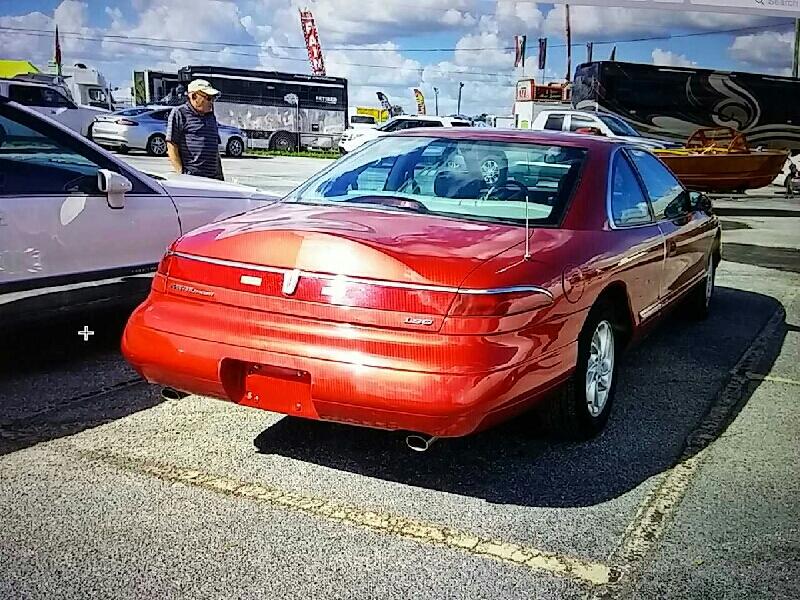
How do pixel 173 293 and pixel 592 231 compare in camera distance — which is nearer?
pixel 173 293

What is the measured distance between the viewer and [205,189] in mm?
5711

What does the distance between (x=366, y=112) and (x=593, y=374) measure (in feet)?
173

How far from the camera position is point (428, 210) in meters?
3.95

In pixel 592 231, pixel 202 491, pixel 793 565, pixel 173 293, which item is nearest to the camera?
pixel 793 565

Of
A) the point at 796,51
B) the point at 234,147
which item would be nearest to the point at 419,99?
the point at 796,51

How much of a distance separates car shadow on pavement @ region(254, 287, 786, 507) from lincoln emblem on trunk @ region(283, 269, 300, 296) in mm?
798

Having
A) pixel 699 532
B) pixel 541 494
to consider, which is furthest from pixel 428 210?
pixel 699 532

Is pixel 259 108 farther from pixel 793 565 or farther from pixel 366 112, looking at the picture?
pixel 793 565

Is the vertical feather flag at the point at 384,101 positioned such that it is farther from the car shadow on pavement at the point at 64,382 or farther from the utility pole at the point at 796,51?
the car shadow on pavement at the point at 64,382

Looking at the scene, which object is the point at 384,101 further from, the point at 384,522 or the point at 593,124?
the point at 384,522

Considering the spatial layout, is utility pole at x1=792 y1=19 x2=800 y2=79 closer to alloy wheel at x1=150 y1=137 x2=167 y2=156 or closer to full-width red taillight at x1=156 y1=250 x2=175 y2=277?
alloy wheel at x1=150 y1=137 x2=167 y2=156

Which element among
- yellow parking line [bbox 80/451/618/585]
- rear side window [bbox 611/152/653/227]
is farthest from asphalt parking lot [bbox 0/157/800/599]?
rear side window [bbox 611/152/653/227]

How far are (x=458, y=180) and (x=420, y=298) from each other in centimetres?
125

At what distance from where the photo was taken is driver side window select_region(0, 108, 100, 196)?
4.68 metres
